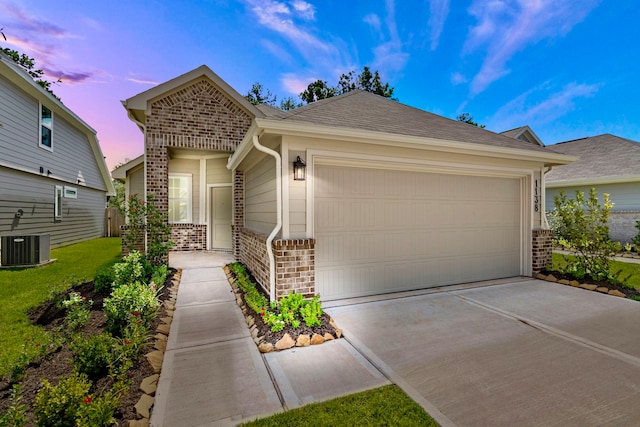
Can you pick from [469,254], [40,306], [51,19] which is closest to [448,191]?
[469,254]

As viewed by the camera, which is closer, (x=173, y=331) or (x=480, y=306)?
(x=173, y=331)

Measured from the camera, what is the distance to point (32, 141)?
942cm

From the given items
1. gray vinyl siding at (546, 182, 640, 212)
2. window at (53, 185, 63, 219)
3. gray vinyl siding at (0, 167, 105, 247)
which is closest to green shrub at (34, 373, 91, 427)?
gray vinyl siding at (0, 167, 105, 247)

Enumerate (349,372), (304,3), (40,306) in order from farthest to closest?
1. (304,3)
2. (40,306)
3. (349,372)

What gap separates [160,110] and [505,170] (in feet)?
26.7

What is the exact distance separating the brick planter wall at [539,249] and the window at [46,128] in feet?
50.2

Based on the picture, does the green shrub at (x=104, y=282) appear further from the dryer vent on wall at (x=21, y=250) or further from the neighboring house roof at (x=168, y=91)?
the dryer vent on wall at (x=21, y=250)

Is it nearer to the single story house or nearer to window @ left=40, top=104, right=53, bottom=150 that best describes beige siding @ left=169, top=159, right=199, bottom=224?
the single story house

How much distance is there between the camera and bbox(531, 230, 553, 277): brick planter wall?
6.33 m

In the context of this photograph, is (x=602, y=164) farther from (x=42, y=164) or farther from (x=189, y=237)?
(x=42, y=164)

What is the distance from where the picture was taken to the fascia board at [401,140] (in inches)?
157

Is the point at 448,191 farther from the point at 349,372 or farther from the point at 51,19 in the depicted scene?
the point at 51,19

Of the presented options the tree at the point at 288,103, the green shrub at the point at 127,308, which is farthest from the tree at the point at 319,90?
the green shrub at the point at 127,308

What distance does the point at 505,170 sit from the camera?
19.7 ft
